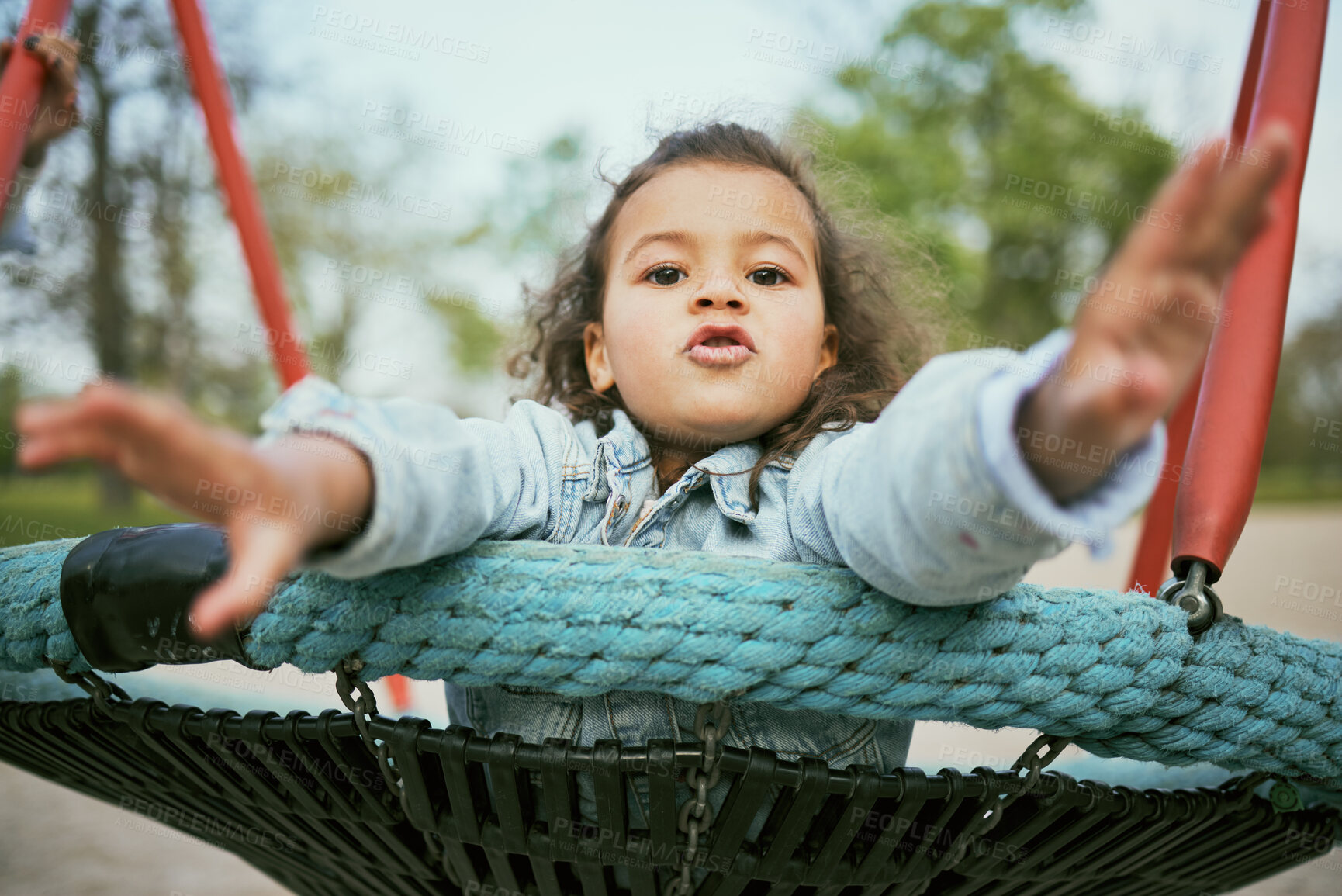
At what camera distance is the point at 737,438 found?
0.79 metres

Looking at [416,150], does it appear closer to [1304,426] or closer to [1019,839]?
[1304,426]

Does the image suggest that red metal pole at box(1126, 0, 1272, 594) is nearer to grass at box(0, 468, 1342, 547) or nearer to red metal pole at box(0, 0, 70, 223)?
red metal pole at box(0, 0, 70, 223)

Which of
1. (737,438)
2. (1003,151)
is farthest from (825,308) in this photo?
(1003,151)

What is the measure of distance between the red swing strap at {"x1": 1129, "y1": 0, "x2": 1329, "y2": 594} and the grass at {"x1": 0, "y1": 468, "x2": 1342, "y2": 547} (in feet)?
11.4

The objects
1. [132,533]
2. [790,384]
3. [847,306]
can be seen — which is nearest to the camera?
[132,533]

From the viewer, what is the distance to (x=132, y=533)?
567 millimetres

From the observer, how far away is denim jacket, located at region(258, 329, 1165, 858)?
1.26 ft

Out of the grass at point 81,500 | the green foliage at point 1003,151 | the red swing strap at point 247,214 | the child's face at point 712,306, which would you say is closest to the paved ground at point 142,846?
the red swing strap at point 247,214

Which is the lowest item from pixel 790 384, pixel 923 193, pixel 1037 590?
pixel 1037 590

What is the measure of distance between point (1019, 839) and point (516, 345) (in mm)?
1074

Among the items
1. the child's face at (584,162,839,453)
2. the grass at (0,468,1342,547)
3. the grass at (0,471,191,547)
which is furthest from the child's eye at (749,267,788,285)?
the grass at (0,471,191,547)

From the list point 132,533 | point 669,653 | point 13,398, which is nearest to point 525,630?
point 669,653

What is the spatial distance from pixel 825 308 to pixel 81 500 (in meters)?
7.58

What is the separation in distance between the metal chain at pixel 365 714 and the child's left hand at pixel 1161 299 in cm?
40
